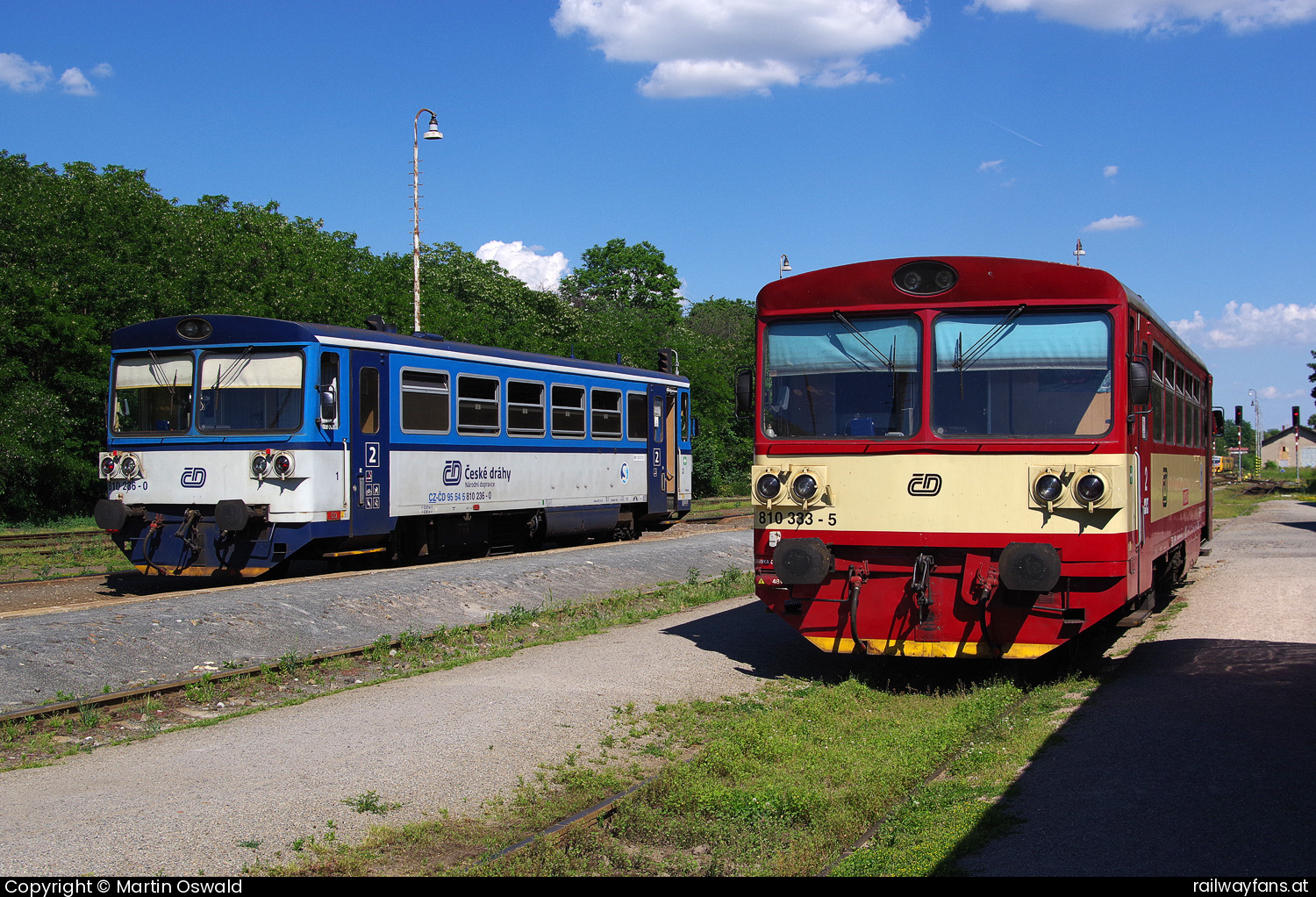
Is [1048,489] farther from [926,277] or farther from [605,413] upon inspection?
[605,413]

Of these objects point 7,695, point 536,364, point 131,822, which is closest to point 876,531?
point 131,822

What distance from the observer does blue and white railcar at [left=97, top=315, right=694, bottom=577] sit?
13.5 m

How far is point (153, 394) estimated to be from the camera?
14203 millimetres

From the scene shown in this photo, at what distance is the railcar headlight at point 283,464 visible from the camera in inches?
523

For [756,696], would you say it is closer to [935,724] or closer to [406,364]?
[935,724]

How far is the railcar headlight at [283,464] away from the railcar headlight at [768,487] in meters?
6.84

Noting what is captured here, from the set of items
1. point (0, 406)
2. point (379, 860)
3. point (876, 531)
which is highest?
point (0, 406)

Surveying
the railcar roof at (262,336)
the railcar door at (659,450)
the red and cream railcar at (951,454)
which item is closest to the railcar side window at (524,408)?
the railcar roof at (262,336)

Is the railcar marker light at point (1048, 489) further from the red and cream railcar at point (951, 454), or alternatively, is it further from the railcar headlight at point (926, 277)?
the railcar headlight at point (926, 277)

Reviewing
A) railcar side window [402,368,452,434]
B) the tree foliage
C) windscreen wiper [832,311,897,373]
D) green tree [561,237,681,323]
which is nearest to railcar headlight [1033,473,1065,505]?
windscreen wiper [832,311,897,373]

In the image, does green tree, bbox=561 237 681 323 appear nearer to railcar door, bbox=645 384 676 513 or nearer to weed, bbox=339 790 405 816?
railcar door, bbox=645 384 676 513

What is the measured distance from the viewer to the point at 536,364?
17.8 m

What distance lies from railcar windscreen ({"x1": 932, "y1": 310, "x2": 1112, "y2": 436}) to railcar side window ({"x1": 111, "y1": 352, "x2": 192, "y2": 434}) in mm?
9746
